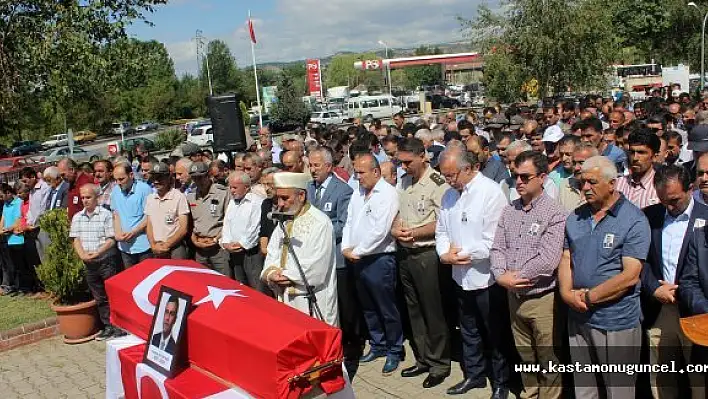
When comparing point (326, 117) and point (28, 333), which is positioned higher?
Answer: point (326, 117)

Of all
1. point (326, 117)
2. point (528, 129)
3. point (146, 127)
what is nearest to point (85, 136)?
point (146, 127)

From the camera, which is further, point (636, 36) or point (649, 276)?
point (636, 36)

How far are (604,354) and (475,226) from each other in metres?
1.26

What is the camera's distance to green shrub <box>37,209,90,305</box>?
733 centimetres

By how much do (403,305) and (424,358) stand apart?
716mm

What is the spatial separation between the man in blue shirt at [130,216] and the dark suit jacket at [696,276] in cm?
532

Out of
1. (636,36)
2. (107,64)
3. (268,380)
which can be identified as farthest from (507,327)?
(636,36)

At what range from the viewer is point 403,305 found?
243 inches

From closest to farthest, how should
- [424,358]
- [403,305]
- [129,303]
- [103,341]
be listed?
[129,303] → [424,358] → [403,305] → [103,341]

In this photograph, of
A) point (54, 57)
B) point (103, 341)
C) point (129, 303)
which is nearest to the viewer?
point (129, 303)

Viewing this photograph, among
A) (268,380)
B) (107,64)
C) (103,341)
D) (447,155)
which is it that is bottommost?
(103,341)

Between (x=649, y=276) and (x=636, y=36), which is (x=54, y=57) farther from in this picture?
(x=636, y=36)

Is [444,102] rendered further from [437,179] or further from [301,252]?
[301,252]

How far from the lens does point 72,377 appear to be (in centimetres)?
648
